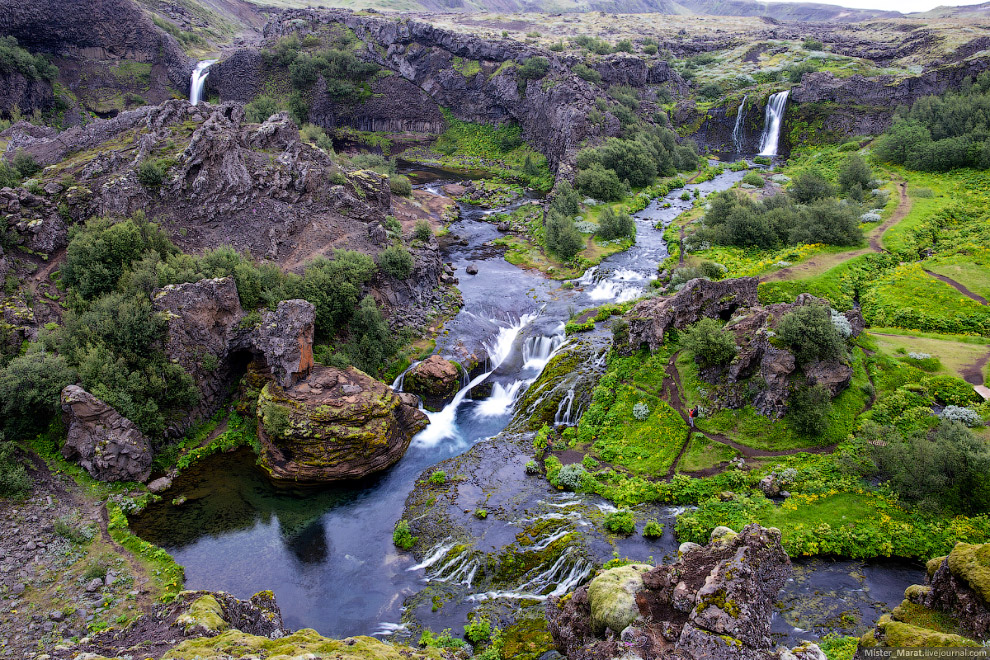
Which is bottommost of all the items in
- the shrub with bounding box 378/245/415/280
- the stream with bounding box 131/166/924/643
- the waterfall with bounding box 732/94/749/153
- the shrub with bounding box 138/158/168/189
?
the stream with bounding box 131/166/924/643

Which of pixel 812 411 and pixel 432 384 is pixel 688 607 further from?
pixel 432 384

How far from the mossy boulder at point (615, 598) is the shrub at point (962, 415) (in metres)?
17.4

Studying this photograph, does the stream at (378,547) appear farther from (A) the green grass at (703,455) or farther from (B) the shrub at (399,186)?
(B) the shrub at (399,186)

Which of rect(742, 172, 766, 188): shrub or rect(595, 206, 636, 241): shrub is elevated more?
rect(742, 172, 766, 188): shrub

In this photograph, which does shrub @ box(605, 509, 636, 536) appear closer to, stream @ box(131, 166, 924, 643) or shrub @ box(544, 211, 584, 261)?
stream @ box(131, 166, 924, 643)

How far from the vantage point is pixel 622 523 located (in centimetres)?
2330

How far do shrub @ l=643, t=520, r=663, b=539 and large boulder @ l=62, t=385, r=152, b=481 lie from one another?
2619cm

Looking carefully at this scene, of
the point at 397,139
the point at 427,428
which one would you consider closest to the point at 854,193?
the point at 427,428

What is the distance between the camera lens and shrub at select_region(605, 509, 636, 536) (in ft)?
75.9

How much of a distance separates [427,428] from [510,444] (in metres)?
5.83

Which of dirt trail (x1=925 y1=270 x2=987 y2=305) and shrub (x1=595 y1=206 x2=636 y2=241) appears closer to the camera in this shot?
→ dirt trail (x1=925 y1=270 x2=987 y2=305)

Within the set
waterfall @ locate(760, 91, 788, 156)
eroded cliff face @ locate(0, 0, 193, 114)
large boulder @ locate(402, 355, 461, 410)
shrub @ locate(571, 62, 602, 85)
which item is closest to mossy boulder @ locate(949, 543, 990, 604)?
large boulder @ locate(402, 355, 461, 410)

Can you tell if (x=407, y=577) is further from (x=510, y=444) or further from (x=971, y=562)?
(x=971, y=562)

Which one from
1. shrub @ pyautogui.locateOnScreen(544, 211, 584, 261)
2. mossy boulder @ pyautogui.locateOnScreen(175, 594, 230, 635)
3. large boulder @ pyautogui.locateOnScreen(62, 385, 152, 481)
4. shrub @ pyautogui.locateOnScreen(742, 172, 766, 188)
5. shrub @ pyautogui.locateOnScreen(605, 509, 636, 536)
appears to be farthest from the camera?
shrub @ pyautogui.locateOnScreen(742, 172, 766, 188)
